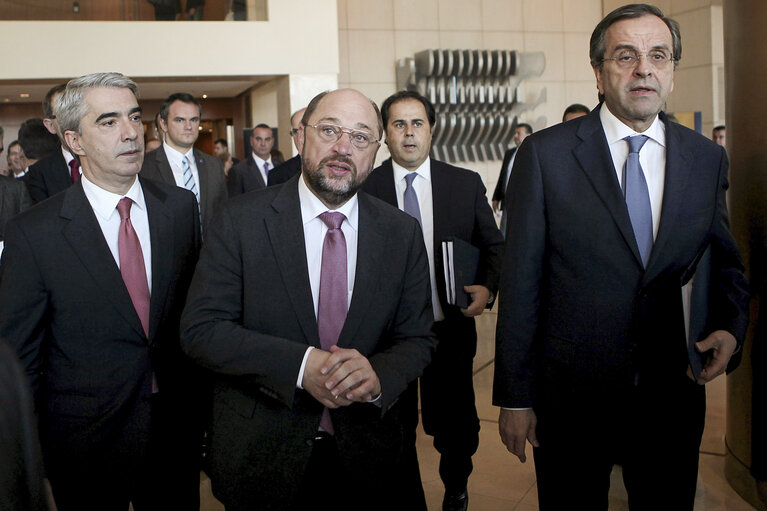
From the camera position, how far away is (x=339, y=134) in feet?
7.26

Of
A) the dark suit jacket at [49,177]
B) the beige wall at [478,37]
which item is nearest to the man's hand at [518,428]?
the dark suit jacket at [49,177]

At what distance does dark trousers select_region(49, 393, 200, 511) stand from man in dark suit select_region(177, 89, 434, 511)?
0.44 m

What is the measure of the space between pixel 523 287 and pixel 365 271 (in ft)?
1.49

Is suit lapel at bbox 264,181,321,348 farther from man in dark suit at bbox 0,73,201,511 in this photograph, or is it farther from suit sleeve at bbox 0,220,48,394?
suit sleeve at bbox 0,220,48,394

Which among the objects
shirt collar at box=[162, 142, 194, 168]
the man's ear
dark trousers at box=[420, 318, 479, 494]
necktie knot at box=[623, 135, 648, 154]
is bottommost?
dark trousers at box=[420, 318, 479, 494]

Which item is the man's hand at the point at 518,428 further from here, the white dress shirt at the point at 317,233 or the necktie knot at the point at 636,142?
the necktie knot at the point at 636,142

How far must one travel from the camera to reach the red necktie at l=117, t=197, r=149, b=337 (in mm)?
2432

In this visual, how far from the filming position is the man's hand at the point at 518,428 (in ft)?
7.18

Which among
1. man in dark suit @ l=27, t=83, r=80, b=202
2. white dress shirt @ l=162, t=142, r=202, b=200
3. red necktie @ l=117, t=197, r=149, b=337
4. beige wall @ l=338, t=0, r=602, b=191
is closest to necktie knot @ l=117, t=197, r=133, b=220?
red necktie @ l=117, t=197, r=149, b=337

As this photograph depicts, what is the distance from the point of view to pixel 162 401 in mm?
2561

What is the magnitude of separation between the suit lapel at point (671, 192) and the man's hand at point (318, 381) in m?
0.90

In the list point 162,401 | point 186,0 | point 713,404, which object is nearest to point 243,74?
point 186,0

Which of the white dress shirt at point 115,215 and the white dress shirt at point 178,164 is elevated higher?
the white dress shirt at point 178,164

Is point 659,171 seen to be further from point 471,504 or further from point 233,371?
point 471,504
